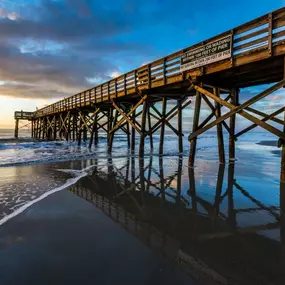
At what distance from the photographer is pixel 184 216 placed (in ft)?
12.3

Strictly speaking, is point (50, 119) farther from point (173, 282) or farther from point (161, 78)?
point (173, 282)

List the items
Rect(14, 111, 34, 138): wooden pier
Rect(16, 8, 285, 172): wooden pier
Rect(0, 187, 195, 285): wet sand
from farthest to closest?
Rect(14, 111, 34, 138): wooden pier < Rect(16, 8, 285, 172): wooden pier < Rect(0, 187, 195, 285): wet sand

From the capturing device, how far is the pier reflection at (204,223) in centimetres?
227

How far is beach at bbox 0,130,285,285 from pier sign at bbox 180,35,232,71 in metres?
3.99

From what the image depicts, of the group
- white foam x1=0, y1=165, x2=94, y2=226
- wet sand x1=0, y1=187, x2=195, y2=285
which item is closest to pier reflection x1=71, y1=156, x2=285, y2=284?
wet sand x1=0, y1=187, x2=195, y2=285

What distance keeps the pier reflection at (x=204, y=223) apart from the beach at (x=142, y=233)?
0.01m

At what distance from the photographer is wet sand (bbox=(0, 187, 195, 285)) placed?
210cm

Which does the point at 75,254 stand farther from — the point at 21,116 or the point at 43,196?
the point at 21,116

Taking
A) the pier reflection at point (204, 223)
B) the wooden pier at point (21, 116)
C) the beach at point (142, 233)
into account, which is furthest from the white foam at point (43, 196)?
the wooden pier at point (21, 116)

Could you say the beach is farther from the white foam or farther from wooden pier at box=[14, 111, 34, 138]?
wooden pier at box=[14, 111, 34, 138]

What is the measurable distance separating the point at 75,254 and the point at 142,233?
0.92 meters

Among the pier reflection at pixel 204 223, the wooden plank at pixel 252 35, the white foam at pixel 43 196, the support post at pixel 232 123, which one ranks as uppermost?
the wooden plank at pixel 252 35

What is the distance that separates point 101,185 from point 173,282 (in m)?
4.14

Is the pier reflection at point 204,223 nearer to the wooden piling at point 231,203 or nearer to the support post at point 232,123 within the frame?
the wooden piling at point 231,203
